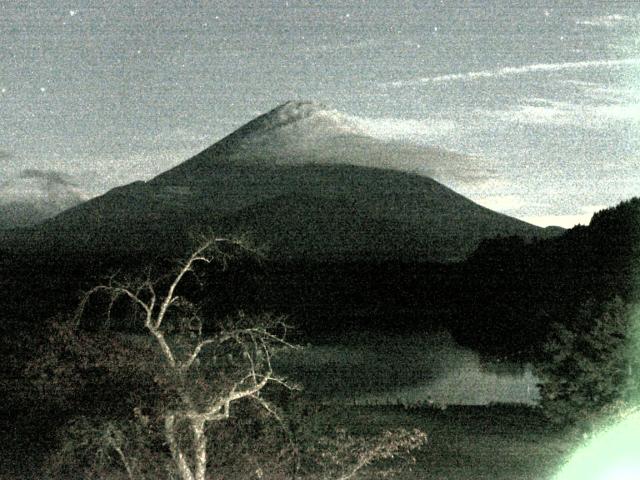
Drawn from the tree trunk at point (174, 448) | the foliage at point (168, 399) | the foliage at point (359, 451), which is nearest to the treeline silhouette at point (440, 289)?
the foliage at point (168, 399)

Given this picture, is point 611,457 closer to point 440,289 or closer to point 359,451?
point 359,451

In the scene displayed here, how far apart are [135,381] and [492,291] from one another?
268 feet

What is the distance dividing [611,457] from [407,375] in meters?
30.5

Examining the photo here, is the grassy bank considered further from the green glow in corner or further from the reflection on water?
the reflection on water

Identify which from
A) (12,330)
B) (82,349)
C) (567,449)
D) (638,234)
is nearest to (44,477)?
(82,349)

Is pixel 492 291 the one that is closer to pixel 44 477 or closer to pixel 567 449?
pixel 567 449

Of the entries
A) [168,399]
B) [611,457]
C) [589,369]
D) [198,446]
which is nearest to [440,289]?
[589,369]

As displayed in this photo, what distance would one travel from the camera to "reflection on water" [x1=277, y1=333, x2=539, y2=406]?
42656 mm

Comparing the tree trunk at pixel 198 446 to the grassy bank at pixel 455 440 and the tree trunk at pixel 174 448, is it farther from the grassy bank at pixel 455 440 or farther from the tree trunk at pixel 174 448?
the grassy bank at pixel 455 440

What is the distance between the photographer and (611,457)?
22391 millimetres

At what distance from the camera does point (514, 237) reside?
Result: 100 m

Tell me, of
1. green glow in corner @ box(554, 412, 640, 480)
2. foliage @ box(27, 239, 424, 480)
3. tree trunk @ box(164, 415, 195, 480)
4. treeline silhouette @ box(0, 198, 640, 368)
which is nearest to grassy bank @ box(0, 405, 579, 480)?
green glow in corner @ box(554, 412, 640, 480)

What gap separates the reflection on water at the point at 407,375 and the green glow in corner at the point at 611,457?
12.8m

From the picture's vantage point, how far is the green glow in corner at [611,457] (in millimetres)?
20734
